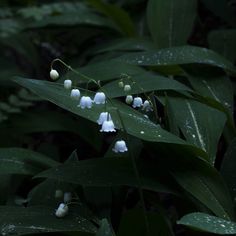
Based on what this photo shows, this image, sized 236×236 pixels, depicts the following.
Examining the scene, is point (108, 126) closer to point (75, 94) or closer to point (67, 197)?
point (75, 94)

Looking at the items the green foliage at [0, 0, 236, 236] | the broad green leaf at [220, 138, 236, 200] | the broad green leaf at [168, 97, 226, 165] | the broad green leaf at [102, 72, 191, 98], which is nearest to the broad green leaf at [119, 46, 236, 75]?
the green foliage at [0, 0, 236, 236]

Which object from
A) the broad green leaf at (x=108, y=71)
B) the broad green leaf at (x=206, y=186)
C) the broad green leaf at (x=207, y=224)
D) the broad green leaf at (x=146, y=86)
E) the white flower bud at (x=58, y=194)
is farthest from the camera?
the broad green leaf at (x=108, y=71)

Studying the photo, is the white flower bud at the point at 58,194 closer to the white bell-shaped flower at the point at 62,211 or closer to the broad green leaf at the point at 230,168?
the white bell-shaped flower at the point at 62,211

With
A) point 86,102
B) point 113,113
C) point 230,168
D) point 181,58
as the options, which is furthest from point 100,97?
point 181,58

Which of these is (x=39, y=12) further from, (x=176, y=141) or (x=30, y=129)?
(x=176, y=141)

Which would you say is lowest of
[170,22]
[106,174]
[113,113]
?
[106,174]

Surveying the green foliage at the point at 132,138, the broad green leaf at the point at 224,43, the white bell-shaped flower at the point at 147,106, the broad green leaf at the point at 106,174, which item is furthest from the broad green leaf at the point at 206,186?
the broad green leaf at the point at 224,43
